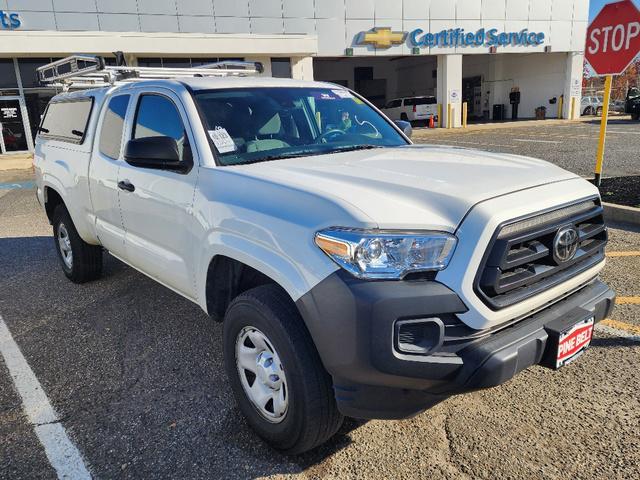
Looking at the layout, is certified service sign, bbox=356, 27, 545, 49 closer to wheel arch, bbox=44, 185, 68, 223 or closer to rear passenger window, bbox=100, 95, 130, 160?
wheel arch, bbox=44, 185, 68, 223

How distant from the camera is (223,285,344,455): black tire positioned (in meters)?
2.25

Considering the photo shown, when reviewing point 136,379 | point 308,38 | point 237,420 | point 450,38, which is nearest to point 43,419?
point 136,379

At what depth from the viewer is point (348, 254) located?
208cm

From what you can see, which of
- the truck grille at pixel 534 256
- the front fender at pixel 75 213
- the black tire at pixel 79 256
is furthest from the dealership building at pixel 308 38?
the truck grille at pixel 534 256

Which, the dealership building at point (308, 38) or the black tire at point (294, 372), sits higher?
the dealership building at point (308, 38)

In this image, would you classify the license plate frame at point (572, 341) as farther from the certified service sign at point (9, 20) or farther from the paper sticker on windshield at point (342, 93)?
the certified service sign at point (9, 20)

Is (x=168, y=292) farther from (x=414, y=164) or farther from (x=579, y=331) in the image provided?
(x=579, y=331)

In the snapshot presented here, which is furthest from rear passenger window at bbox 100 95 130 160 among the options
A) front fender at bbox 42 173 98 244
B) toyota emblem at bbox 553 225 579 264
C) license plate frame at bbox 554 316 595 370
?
license plate frame at bbox 554 316 595 370

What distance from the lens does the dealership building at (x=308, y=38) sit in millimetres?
21812

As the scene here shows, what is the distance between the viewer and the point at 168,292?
4.95 m

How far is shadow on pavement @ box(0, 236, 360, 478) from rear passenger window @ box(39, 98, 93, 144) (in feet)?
5.04

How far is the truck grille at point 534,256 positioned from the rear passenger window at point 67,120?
393 cm

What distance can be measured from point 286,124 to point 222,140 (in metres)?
0.57

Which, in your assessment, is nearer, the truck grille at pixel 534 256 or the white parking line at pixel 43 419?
the truck grille at pixel 534 256
